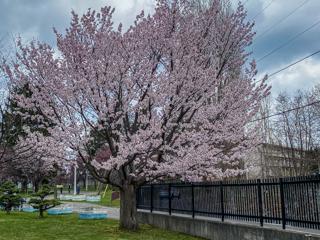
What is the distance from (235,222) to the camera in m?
11.2

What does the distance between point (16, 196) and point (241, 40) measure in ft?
52.0

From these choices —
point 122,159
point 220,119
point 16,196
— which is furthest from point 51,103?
point 16,196

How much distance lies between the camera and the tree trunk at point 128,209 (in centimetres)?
1366

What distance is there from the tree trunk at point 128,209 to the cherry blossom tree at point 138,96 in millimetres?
36

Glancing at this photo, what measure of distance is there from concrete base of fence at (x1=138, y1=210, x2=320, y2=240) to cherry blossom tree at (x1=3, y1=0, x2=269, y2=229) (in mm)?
1513

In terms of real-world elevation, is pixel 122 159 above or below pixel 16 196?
above

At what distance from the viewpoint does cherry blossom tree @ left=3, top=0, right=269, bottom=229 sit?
12430mm

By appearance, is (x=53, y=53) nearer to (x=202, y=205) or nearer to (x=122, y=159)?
(x=122, y=159)

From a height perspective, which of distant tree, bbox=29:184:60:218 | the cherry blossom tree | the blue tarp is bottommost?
the blue tarp

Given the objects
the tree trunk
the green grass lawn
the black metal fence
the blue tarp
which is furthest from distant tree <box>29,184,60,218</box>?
the tree trunk

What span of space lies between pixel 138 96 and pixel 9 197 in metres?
13.1

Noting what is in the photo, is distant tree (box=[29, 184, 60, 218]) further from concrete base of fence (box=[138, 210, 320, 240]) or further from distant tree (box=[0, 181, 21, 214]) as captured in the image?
concrete base of fence (box=[138, 210, 320, 240])

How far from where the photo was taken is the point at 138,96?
43.1ft

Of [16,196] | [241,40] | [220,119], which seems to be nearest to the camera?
[220,119]
